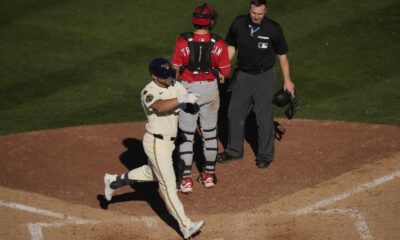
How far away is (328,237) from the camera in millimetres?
8984

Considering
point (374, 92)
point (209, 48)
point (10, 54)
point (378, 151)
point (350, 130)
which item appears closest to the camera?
point (209, 48)

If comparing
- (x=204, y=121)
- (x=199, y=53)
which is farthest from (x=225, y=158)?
(x=199, y=53)

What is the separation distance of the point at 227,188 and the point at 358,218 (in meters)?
1.84

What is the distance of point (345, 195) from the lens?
10031 millimetres

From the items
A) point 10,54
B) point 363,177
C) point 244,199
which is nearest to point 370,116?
point 363,177

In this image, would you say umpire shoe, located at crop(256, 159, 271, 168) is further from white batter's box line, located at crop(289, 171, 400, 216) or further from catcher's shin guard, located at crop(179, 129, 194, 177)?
white batter's box line, located at crop(289, 171, 400, 216)

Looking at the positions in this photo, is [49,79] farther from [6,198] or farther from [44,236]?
[44,236]

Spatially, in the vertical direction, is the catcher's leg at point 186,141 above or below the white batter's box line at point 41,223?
above

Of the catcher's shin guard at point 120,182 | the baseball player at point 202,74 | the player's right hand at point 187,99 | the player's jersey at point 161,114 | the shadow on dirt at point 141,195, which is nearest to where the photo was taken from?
the player's right hand at point 187,99

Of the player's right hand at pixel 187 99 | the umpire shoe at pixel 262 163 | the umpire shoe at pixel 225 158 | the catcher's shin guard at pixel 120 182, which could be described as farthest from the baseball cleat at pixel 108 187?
the umpire shoe at pixel 262 163

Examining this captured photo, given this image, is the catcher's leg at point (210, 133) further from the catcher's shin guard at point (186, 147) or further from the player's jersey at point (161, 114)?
the player's jersey at point (161, 114)

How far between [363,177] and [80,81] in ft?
19.8

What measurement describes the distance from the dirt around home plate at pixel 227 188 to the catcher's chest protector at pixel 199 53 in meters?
1.59

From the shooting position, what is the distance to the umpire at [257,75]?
10.8 m
